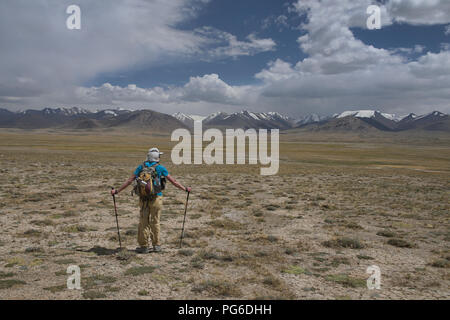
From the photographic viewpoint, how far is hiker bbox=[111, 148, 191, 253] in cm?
767

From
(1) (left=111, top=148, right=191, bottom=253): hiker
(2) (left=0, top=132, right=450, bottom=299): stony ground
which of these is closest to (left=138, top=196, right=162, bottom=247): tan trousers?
(1) (left=111, top=148, right=191, bottom=253): hiker

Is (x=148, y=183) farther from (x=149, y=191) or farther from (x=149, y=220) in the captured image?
(x=149, y=220)

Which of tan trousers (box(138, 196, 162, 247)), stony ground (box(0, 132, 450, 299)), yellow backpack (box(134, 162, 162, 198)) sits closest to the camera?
stony ground (box(0, 132, 450, 299))

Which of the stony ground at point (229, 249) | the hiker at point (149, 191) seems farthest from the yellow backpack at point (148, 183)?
the stony ground at point (229, 249)

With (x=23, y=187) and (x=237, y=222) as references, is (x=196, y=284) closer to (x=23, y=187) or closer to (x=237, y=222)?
(x=237, y=222)

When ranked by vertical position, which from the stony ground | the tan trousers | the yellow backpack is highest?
the yellow backpack

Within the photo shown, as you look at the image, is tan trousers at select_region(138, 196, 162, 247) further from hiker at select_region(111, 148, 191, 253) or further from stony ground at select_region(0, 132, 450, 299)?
stony ground at select_region(0, 132, 450, 299)

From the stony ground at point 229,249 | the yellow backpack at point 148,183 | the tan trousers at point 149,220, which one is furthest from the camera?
the tan trousers at point 149,220

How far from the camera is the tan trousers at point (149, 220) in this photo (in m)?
7.91

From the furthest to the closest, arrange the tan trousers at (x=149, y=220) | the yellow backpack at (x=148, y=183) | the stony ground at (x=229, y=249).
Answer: the tan trousers at (x=149, y=220) < the yellow backpack at (x=148, y=183) < the stony ground at (x=229, y=249)

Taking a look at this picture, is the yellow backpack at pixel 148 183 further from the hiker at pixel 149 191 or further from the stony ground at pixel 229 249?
the stony ground at pixel 229 249

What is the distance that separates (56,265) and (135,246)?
7.64ft

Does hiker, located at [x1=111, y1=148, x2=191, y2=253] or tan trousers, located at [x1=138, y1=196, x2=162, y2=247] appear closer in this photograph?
hiker, located at [x1=111, y1=148, x2=191, y2=253]

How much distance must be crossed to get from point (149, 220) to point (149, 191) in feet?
3.44
